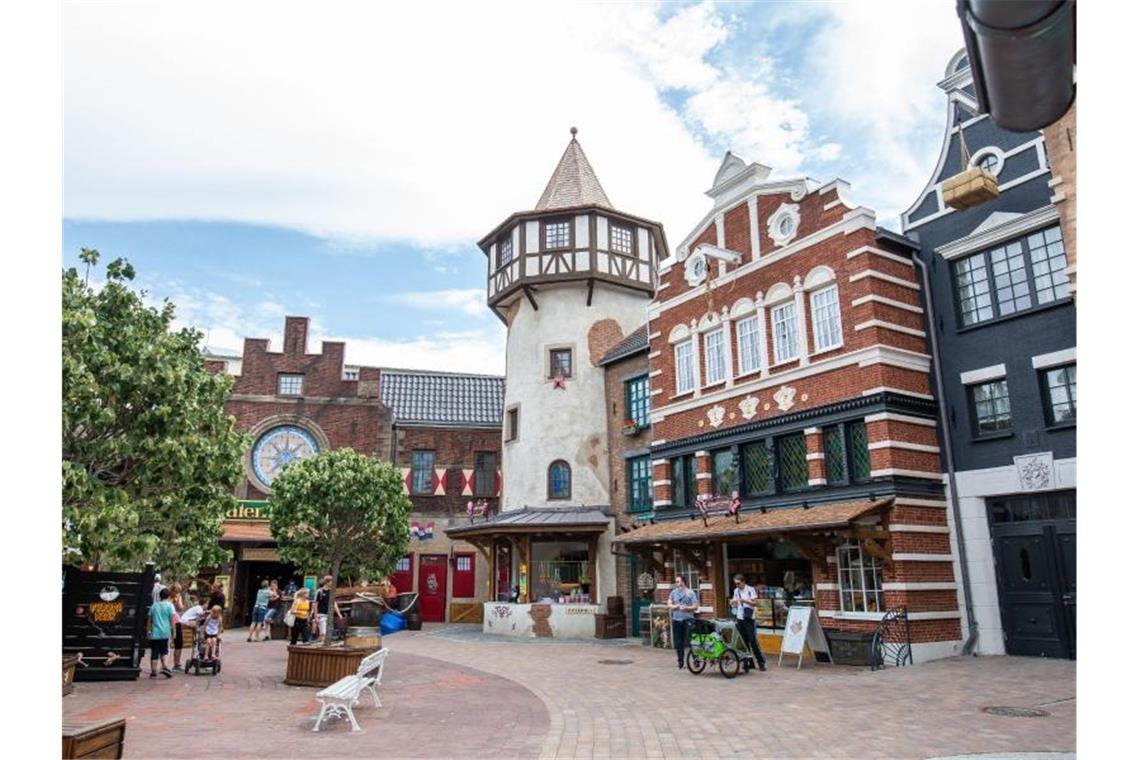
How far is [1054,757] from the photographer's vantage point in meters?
7.57

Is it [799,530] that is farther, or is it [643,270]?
[643,270]

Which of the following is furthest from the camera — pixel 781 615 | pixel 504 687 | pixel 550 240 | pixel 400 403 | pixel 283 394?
pixel 400 403

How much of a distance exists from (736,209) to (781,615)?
10033 mm

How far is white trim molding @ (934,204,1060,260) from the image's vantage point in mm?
14836

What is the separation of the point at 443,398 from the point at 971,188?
24746 mm

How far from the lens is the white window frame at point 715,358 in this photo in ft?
66.7

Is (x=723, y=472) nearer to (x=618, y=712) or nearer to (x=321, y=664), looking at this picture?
(x=618, y=712)

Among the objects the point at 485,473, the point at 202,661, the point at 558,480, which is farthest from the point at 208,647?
the point at 485,473

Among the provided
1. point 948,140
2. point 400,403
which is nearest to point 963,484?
point 948,140

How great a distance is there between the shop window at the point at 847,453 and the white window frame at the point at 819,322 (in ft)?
5.78

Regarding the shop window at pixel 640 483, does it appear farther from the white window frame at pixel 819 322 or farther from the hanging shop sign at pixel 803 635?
the hanging shop sign at pixel 803 635

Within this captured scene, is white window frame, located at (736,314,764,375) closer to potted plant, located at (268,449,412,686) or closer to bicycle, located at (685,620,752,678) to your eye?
bicycle, located at (685,620,752,678)

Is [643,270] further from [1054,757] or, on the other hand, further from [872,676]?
[1054,757]

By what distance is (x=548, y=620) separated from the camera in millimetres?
23516
